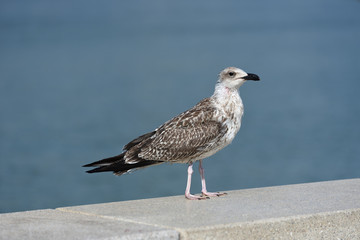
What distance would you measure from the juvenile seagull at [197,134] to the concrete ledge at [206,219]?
2.16ft

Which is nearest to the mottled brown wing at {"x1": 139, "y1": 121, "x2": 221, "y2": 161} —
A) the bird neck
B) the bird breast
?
the bird breast

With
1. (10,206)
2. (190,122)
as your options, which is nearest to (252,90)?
(10,206)

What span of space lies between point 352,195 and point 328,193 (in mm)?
244

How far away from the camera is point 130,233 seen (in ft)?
16.5

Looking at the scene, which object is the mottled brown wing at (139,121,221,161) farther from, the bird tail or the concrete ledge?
the concrete ledge

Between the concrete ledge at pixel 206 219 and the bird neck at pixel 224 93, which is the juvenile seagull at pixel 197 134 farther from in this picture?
the concrete ledge at pixel 206 219

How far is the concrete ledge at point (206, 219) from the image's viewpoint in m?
5.15

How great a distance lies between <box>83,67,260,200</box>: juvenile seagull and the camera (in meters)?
7.08

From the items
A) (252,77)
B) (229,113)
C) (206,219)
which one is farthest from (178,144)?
(206,219)

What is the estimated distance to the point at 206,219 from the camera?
555cm

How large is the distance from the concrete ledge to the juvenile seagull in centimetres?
66

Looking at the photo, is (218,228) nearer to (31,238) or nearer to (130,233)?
(130,233)

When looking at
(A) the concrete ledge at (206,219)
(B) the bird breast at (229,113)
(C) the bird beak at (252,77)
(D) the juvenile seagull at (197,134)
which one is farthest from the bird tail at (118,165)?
(C) the bird beak at (252,77)

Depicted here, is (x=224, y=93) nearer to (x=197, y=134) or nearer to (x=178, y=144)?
(x=197, y=134)
